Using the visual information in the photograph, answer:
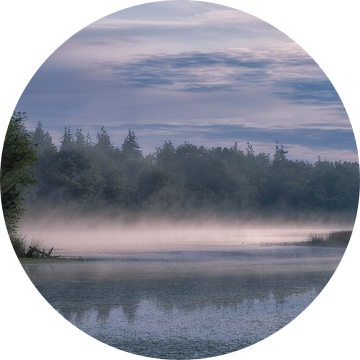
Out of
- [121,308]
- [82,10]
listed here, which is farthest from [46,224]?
[82,10]

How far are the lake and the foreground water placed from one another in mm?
15

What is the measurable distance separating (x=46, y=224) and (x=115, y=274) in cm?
3246

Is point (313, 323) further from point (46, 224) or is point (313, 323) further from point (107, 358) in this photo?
point (46, 224)

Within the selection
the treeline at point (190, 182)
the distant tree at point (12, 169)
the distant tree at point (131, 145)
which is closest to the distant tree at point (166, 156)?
the treeline at point (190, 182)

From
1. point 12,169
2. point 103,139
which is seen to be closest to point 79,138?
point 103,139

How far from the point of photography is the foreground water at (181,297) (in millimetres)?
8117

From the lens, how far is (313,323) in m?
4.27

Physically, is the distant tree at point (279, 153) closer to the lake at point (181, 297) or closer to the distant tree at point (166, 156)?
the distant tree at point (166, 156)

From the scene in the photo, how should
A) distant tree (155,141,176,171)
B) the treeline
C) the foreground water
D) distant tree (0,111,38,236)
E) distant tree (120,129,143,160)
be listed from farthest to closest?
1. distant tree (120,129,143,160)
2. distant tree (155,141,176,171)
3. the treeline
4. distant tree (0,111,38,236)
5. the foreground water

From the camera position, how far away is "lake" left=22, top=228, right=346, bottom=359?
8.13 metres

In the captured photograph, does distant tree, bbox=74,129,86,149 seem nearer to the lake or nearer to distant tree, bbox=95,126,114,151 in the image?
distant tree, bbox=95,126,114,151

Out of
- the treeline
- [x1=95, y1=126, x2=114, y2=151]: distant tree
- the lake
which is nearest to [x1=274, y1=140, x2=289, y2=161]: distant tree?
the treeline

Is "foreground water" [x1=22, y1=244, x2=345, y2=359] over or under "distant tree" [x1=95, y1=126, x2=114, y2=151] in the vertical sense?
under

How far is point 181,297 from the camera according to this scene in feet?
37.8
